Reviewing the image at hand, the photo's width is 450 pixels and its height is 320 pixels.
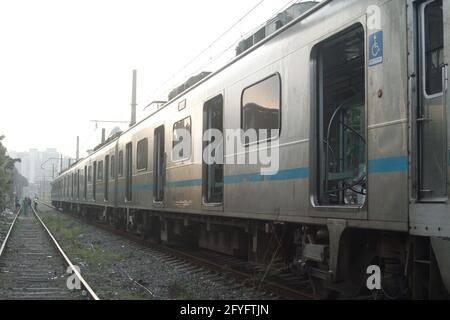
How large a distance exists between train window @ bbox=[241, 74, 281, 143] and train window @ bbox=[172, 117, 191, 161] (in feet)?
8.40

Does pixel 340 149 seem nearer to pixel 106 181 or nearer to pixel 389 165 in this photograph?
pixel 389 165

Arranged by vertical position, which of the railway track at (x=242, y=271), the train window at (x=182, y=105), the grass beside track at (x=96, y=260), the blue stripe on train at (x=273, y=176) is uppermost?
the train window at (x=182, y=105)

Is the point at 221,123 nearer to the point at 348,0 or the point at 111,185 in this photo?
the point at 348,0

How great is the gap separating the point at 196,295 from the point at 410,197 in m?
4.04

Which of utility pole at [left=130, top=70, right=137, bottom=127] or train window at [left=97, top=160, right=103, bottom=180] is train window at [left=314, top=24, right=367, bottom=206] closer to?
train window at [left=97, top=160, right=103, bottom=180]

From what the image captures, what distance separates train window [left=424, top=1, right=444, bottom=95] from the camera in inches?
171

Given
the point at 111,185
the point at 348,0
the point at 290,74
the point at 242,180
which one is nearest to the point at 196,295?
the point at 242,180

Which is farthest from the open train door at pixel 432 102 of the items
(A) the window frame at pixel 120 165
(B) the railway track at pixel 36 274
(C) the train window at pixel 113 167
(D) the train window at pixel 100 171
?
(D) the train window at pixel 100 171

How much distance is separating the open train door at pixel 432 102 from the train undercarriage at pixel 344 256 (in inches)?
20.0

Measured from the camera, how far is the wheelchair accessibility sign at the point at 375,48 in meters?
4.83

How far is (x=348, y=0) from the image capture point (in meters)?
5.35

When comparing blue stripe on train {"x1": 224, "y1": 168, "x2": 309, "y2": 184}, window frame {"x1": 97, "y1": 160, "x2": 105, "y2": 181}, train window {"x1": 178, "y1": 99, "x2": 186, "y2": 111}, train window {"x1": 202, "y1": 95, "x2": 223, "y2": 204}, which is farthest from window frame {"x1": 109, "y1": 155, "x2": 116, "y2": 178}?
blue stripe on train {"x1": 224, "y1": 168, "x2": 309, "y2": 184}

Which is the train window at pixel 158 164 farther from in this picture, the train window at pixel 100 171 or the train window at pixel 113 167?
the train window at pixel 100 171

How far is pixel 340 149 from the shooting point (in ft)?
21.6
